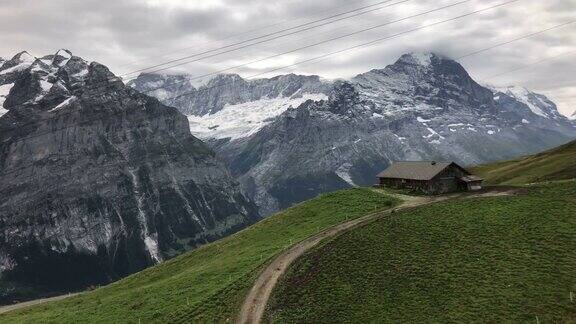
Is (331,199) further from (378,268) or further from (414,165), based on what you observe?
(378,268)

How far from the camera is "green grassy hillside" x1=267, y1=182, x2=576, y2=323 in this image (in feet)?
159

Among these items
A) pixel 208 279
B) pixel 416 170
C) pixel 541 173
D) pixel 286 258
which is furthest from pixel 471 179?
pixel 208 279

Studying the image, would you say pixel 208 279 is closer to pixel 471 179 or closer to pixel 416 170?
pixel 416 170

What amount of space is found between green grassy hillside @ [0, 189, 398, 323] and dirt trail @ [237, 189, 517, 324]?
1413 mm

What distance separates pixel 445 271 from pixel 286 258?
68.0ft

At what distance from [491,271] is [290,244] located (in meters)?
28.1

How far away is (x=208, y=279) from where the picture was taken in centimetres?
6638

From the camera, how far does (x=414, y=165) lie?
10675 centimetres

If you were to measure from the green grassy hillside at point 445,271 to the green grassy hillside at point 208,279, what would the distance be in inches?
303

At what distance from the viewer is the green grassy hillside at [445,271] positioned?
48531 millimetres

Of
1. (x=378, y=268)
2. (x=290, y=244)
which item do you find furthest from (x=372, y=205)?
(x=378, y=268)

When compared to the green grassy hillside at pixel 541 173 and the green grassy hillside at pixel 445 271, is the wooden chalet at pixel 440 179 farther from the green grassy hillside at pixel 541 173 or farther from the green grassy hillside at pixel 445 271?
the green grassy hillside at pixel 541 173

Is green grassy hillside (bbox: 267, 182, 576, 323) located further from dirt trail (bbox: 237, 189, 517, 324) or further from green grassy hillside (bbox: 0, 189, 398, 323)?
green grassy hillside (bbox: 0, 189, 398, 323)

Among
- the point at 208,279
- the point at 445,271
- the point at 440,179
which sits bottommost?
the point at 445,271
